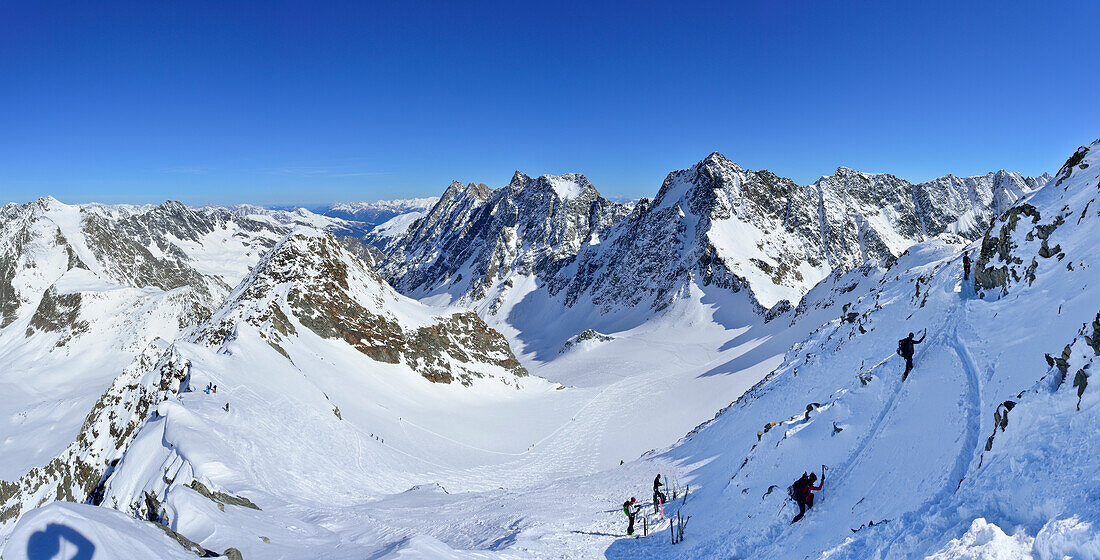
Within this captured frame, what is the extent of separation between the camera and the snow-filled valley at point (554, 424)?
9383 millimetres

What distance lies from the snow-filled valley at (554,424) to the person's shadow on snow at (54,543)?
4 cm

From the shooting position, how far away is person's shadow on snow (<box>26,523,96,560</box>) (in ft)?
23.4

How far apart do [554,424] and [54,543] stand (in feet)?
152

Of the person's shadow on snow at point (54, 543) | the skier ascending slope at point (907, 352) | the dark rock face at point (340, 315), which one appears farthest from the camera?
the dark rock face at point (340, 315)

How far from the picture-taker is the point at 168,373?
98.1ft

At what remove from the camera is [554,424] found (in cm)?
5144

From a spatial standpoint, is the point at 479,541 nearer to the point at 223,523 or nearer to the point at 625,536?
the point at 625,536

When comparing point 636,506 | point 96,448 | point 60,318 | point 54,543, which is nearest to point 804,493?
point 636,506

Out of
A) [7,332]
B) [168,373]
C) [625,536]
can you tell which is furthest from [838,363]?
[7,332]

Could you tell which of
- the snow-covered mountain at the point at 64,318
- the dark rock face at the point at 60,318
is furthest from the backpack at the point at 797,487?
the dark rock face at the point at 60,318

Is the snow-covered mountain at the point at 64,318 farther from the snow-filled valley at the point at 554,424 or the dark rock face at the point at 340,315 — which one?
the dark rock face at the point at 340,315

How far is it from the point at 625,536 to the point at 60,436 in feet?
201

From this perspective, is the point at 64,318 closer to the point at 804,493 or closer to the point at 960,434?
the point at 804,493

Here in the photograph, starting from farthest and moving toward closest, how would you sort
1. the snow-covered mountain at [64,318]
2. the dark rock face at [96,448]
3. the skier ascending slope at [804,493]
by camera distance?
the snow-covered mountain at [64,318] → the dark rock face at [96,448] → the skier ascending slope at [804,493]
